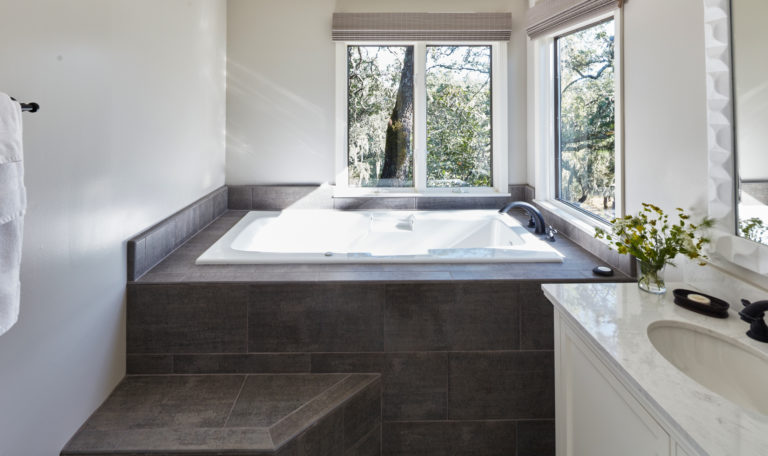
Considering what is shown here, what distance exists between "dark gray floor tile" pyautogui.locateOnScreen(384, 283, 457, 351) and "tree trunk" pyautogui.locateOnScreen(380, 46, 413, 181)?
1908 millimetres

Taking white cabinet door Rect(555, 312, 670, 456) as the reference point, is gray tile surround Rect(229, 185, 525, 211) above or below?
above

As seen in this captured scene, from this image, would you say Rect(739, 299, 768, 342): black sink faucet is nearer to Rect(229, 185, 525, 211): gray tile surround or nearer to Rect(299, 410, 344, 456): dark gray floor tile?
Rect(299, 410, 344, 456): dark gray floor tile

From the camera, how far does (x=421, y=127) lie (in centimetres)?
355

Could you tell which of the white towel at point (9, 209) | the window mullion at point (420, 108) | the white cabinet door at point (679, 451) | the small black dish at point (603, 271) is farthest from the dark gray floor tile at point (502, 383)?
the window mullion at point (420, 108)

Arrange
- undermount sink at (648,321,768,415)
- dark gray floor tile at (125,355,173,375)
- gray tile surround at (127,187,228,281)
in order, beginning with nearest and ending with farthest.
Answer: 1. undermount sink at (648,321,768,415)
2. dark gray floor tile at (125,355,173,375)
3. gray tile surround at (127,187,228,281)

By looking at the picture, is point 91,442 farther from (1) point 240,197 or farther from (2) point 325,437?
(1) point 240,197

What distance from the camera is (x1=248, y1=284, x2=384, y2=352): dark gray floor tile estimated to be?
183 centimetres

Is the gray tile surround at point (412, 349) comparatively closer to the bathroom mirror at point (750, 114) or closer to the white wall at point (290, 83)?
the bathroom mirror at point (750, 114)

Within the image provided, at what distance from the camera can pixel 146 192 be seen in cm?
214

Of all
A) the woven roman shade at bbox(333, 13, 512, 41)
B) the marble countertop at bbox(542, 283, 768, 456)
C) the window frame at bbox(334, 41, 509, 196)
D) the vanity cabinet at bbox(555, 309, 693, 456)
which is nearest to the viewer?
the marble countertop at bbox(542, 283, 768, 456)

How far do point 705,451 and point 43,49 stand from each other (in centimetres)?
176

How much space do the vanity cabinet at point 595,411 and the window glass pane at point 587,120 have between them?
1.33 meters

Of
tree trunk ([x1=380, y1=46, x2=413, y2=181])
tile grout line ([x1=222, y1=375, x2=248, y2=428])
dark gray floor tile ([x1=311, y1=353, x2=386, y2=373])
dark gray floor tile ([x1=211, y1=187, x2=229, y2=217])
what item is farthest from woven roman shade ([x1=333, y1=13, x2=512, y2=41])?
tile grout line ([x1=222, y1=375, x2=248, y2=428])

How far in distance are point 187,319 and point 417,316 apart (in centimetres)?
90
